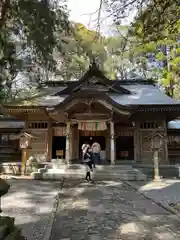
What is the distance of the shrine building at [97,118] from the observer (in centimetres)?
1393

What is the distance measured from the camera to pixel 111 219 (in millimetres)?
5402

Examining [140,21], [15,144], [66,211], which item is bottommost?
[66,211]

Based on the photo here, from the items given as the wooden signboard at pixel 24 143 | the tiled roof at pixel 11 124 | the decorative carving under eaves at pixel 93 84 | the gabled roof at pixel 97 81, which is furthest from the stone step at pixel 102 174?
the tiled roof at pixel 11 124

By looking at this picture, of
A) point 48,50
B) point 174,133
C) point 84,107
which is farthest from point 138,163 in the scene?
point 48,50

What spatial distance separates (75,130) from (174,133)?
22.2 ft

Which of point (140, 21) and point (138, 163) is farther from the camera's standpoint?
point (138, 163)

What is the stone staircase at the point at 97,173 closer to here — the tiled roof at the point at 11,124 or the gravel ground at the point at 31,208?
the gravel ground at the point at 31,208

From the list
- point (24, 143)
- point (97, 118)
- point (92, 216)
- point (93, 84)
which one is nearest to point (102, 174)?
point (97, 118)

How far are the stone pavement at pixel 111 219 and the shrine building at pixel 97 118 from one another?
645 cm

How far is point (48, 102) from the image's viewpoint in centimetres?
1605

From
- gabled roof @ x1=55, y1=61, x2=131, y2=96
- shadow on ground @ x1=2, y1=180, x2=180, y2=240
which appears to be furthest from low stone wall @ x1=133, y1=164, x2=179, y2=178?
A: gabled roof @ x1=55, y1=61, x2=131, y2=96

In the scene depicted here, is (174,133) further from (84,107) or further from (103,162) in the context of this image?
(84,107)

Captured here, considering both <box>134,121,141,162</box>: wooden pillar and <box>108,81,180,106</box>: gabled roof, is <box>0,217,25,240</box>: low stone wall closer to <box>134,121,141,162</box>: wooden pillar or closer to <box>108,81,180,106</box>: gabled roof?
<box>108,81,180,106</box>: gabled roof

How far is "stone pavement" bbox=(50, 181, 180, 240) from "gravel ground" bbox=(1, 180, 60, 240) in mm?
274
